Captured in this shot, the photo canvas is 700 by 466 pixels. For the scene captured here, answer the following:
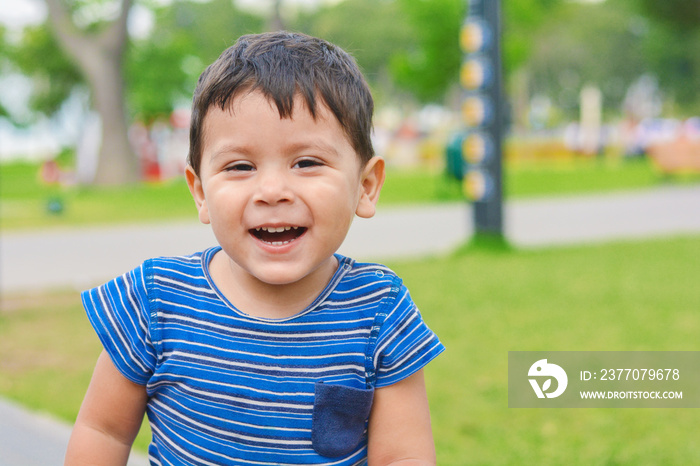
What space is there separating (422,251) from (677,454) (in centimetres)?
582

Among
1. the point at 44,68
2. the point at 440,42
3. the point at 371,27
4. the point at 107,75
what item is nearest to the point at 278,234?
the point at 107,75

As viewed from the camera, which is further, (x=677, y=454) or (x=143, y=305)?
(x=677, y=454)

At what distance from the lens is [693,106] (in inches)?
2566

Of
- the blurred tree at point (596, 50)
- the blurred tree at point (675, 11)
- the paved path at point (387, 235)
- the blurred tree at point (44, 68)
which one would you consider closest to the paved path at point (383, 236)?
the paved path at point (387, 235)

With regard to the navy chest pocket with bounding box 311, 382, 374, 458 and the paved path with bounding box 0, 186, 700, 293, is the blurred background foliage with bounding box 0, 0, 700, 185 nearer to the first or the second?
the paved path with bounding box 0, 186, 700, 293

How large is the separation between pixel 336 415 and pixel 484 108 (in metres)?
7.52

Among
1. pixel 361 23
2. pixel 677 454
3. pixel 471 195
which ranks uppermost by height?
pixel 361 23

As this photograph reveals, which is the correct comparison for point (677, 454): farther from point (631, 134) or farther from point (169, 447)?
point (631, 134)

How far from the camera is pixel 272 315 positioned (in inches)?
67.6

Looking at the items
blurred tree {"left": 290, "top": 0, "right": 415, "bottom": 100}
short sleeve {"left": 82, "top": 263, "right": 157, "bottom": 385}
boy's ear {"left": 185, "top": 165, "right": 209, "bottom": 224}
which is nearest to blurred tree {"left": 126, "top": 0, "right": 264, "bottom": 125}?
boy's ear {"left": 185, "top": 165, "right": 209, "bottom": 224}

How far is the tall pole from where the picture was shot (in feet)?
29.1

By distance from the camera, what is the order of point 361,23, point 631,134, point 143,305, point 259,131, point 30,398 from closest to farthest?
point 259,131 < point 143,305 < point 30,398 < point 631,134 < point 361,23

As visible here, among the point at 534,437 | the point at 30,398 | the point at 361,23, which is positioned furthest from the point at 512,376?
the point at 361,23

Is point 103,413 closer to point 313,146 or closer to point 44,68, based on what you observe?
point 313,146
